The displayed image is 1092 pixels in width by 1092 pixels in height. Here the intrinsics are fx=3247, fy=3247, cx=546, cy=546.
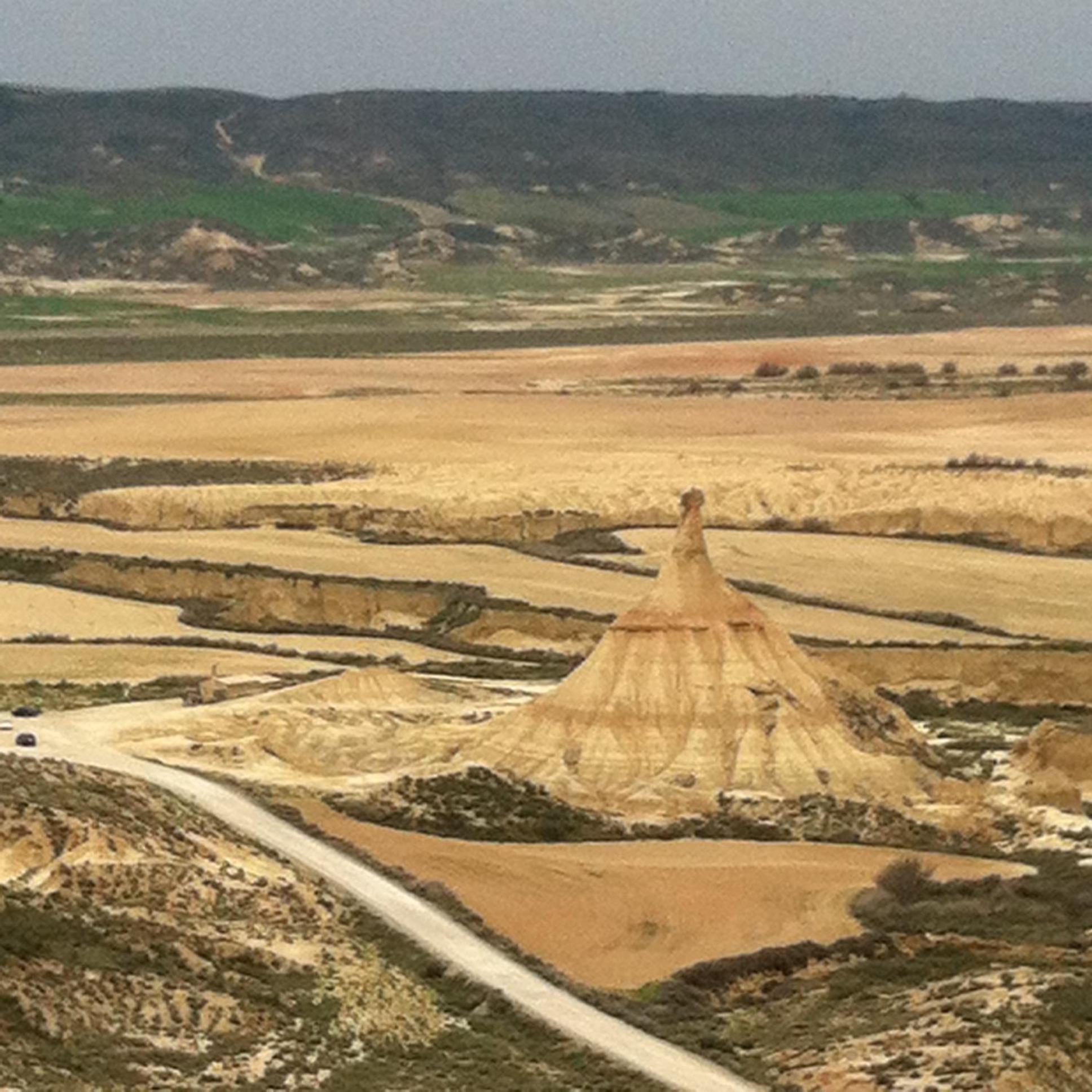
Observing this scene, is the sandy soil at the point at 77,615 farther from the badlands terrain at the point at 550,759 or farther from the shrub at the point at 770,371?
the shrub at the point at 770,371

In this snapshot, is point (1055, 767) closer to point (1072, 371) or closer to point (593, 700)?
point (593, 700)

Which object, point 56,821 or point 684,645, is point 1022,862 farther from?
point 56,821

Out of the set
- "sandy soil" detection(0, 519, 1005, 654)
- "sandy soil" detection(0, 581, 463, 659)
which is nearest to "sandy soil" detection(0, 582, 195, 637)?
"sandy soil" detection(0, 581, 463, 659)

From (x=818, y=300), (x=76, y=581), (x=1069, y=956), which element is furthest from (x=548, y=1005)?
(x=818, y=300)

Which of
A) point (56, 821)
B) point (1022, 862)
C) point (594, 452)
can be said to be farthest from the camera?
point (594, 452)

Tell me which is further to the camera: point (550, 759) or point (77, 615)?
point (77, 615)

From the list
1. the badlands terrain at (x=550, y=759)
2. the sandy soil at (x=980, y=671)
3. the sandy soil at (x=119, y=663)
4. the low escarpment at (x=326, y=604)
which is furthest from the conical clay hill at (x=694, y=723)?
the low escarpment at (x=326, y=604)

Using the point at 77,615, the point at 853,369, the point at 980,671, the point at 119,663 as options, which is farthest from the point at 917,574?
the point at 853,369
